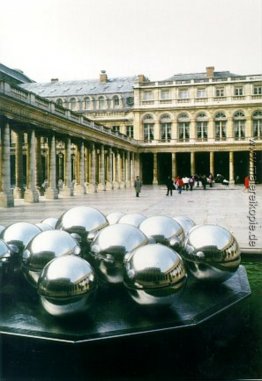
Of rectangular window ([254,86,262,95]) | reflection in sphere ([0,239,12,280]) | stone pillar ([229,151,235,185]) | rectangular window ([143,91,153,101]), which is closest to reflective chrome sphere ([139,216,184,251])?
reflection in sphere ([0,239,12,280])

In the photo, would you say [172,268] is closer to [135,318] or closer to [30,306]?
[135,318]

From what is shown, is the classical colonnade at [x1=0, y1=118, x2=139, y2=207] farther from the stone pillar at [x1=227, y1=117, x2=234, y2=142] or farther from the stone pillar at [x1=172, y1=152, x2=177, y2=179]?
the stone pillar at [x1=227, y1=117, x2=234, y2=142]

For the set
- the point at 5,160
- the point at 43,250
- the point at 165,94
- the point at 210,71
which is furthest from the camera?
the point at 210,71

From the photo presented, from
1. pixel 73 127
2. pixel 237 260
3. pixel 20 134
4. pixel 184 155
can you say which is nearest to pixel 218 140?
pixel 184 155

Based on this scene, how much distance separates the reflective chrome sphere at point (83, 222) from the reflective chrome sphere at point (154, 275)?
1195 millimetres

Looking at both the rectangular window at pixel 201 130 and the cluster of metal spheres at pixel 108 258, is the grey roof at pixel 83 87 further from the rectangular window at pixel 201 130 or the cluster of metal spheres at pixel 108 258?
the cluster of metal spheres at pixel 108 258

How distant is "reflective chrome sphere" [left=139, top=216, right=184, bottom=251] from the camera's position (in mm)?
5304

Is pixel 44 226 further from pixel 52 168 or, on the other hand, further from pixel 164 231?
pixel 52 168

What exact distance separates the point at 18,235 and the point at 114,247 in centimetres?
133

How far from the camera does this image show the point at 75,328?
3988 mm

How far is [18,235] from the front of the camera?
5219mm

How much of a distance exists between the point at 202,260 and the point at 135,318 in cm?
108

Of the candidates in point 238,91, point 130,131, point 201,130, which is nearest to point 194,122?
point 201,130

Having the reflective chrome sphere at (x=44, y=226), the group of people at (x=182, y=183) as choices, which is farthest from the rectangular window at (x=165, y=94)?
the reflective chrome sphere at (x=44, y=226)
